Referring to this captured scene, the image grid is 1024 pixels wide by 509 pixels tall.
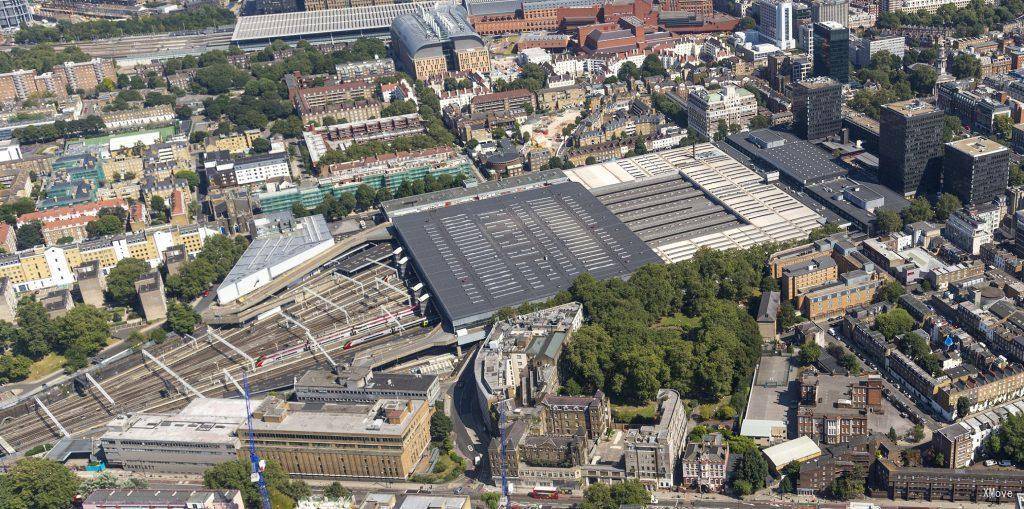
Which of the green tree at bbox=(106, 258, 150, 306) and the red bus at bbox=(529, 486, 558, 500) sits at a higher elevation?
the green tree at bbox=(106, 258, 150, 306)

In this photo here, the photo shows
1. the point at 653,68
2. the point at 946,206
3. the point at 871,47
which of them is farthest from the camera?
the point at 653,68

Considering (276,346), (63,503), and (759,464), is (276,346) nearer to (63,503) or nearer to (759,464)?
(63,503)

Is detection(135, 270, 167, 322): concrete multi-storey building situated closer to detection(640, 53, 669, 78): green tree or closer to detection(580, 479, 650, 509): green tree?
detection(580, 479, 650, 509): green tree

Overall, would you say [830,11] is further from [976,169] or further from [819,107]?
[976,169]

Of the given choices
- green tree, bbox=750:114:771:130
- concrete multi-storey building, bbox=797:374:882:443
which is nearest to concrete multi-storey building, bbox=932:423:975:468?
concrete multi-storey building, bbox=797:374:882:443

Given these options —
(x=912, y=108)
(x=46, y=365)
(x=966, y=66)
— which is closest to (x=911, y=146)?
(x=912, y=108)

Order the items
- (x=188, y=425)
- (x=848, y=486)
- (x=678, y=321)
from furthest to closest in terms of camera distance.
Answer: (x=678, y=321) → (x=188, y=425) → (x=848, y=486)

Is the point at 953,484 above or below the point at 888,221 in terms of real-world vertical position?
below
